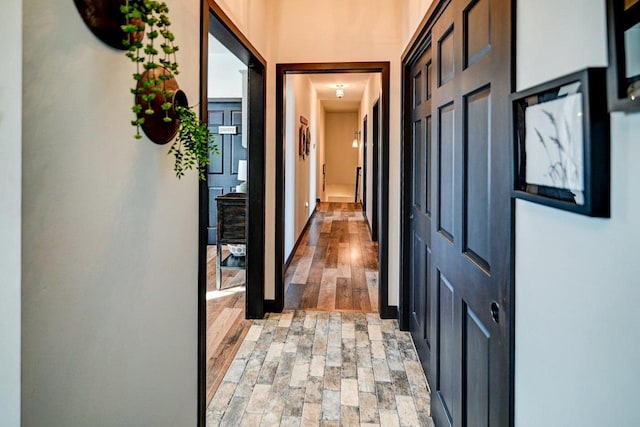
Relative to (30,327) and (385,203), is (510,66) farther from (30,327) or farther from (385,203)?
(385,203)

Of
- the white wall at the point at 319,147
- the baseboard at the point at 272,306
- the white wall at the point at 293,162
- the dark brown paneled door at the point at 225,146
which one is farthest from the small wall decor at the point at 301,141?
the baseboard at the point at 272,306

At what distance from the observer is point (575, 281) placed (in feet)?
2.58

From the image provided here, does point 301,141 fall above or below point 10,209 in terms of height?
above

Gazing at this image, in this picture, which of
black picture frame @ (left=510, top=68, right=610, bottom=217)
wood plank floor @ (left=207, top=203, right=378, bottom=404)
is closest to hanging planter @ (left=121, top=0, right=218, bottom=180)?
black picture frame @ (left=510, top=68, right=610, bottom=217)

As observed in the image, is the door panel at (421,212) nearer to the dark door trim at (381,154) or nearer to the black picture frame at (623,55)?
the dark door trim at (381,154)

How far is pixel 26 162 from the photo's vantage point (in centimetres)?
79

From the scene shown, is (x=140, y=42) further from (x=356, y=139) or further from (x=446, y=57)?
(x=356, y=139)

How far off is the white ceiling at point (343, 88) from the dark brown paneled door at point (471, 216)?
12.3 ft

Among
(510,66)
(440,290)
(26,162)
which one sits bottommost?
(440,290)

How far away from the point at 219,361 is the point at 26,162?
212 centimetres

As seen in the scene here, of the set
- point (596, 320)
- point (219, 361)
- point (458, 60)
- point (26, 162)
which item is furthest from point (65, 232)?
point (219, 361)

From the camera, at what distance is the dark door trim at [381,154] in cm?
325

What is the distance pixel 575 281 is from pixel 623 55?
42cm

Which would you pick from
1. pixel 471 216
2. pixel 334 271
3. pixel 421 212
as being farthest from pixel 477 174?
pixel 334 271
